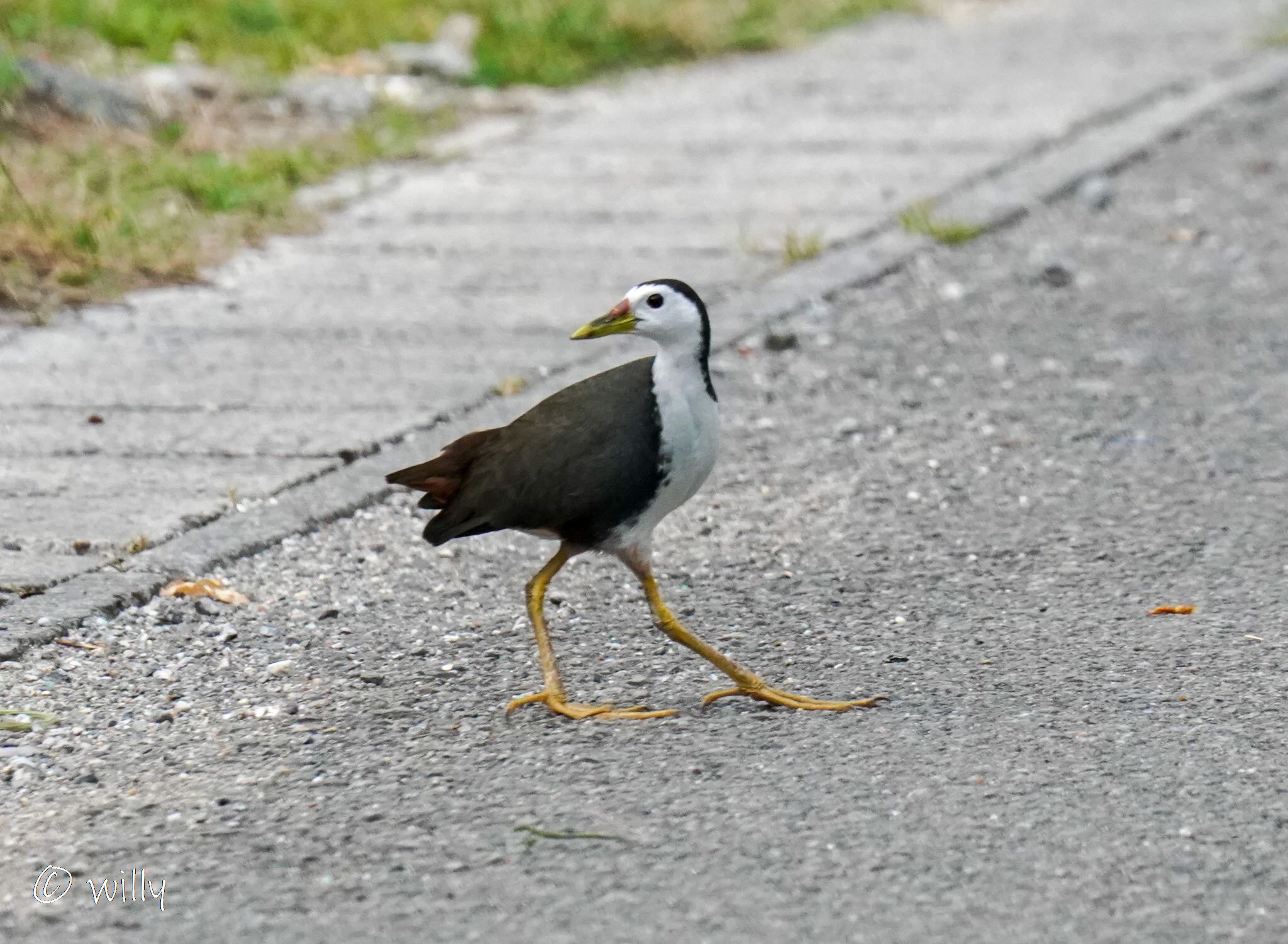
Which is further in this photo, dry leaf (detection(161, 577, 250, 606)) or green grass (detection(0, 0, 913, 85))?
green grass (detection(0, 0, 913, 85))

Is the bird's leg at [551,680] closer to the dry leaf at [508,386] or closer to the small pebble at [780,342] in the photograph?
the dry leaf at [508,386]

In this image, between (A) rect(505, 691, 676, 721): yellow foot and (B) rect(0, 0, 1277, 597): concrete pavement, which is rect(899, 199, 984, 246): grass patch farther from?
(A) rect(505, 691, 676, 721): yellow foot

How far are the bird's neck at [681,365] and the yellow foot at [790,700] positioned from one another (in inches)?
20.0

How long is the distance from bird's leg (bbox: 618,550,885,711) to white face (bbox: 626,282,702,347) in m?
0.38

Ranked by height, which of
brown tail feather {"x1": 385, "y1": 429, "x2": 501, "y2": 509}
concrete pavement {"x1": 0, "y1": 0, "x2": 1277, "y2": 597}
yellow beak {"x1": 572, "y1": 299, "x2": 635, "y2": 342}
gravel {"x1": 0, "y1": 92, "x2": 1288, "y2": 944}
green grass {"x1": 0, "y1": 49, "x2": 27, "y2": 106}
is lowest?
gravel {"x1": 0, "y1": 92, "x2": 1288, "y2": 944}

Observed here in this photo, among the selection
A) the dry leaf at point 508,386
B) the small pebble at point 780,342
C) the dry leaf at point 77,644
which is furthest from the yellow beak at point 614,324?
the small pebble at point 780,342

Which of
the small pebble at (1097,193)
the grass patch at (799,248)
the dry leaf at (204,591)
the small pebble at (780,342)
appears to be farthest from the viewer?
the small pebble at (1097,193)

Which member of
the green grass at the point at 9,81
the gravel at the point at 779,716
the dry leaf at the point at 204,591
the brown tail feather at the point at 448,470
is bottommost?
the gravel at the point at 779,716

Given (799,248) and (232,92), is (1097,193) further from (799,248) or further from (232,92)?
(232,92)

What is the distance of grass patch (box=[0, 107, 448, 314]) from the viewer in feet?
18.7

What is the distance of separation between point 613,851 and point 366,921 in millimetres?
383

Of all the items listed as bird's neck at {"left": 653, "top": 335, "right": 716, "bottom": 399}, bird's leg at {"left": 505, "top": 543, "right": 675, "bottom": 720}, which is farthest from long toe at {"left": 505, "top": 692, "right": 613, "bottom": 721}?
bird's neck at {"left": 653, "top": 335, "right": 716, "bottom": 399}

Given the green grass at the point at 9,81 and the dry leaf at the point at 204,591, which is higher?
the green grass at the point at 9,81

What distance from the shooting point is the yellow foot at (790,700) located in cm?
328
